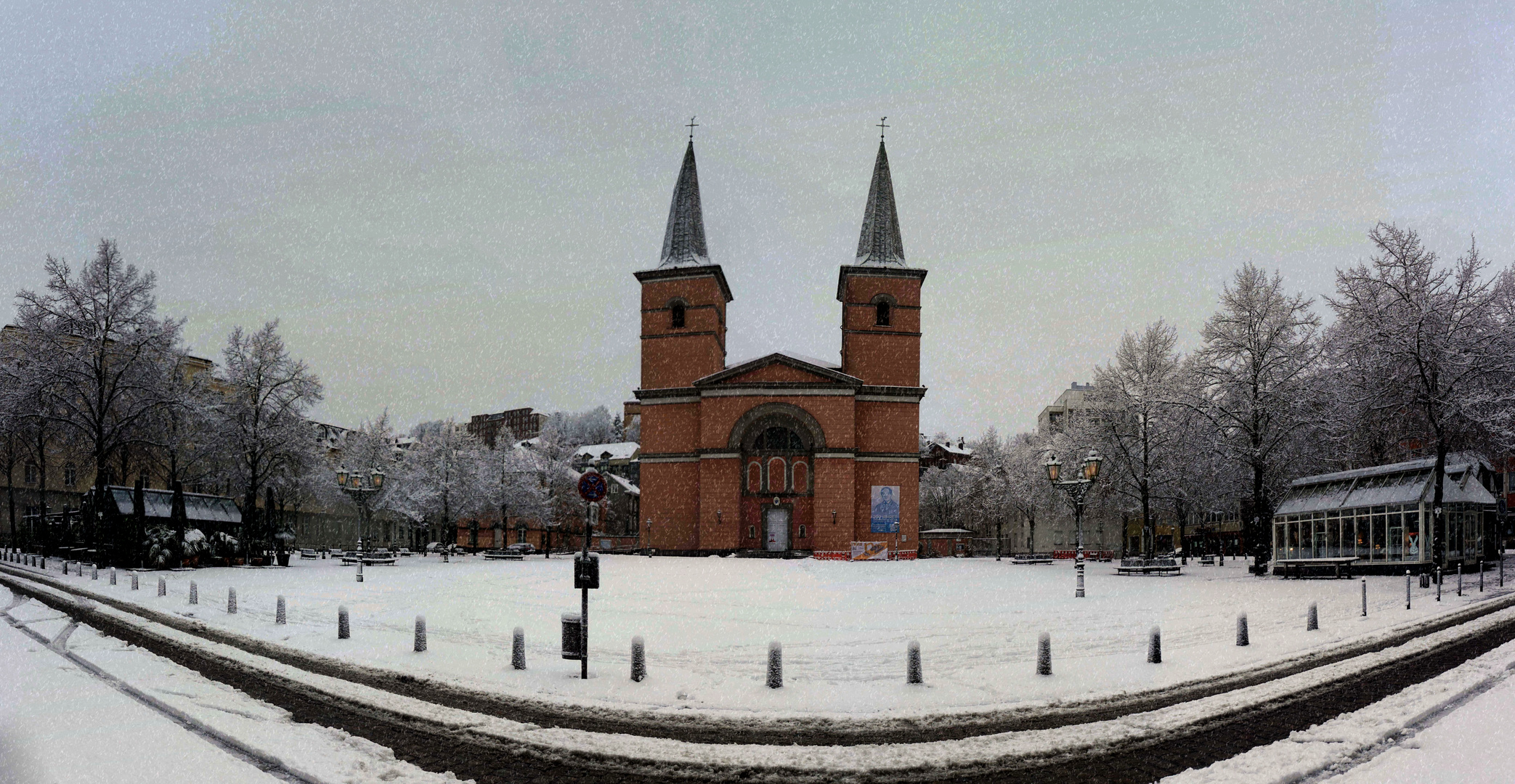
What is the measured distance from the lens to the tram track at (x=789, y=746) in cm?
796

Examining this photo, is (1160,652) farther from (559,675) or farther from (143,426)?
(143,426)

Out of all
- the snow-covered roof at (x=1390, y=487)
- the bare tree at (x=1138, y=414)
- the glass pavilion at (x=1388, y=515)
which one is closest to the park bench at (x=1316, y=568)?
the glass pavilion at (x=1388, y=515)

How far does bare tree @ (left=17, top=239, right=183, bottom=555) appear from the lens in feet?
131

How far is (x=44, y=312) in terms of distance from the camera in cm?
3972

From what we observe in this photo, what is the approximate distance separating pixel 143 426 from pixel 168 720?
39899 millimetres

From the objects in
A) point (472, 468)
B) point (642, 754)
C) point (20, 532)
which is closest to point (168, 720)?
point (642, 754)

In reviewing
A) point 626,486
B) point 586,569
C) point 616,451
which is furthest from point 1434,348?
point 616,451

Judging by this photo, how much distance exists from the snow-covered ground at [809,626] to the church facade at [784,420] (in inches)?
759

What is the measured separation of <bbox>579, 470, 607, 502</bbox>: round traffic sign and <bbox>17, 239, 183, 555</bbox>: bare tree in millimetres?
Answer: 35669

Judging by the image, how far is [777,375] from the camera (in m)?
55.5

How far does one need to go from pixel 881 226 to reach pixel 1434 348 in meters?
34.5

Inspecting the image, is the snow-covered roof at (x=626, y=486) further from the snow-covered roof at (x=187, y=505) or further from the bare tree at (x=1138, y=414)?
the bare tree at (x=1138, y=414)

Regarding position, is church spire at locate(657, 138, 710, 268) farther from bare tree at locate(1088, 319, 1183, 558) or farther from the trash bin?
the trash bin

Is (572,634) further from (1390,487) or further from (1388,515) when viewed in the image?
(1390,487)
